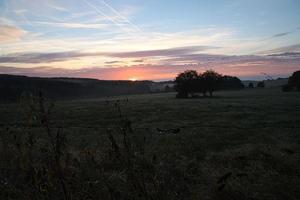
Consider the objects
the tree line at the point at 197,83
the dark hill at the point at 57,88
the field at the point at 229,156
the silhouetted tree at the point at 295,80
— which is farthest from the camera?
the dark hill at the point at 57,88

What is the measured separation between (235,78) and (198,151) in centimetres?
13985

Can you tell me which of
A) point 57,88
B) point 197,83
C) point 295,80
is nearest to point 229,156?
point 197,83

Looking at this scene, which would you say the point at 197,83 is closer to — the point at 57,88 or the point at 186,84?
the point at 186,84

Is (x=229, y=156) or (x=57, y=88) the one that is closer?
(x=229, y=156)

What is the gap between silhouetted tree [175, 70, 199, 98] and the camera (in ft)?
271

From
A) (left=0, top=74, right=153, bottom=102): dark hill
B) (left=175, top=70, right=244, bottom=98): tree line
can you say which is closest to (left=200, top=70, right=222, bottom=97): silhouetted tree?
(left=175, top=70, right=244, bottom=98): tree line

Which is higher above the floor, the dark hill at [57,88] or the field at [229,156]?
the dark hill at [57,88]

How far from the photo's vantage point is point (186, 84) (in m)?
83.6

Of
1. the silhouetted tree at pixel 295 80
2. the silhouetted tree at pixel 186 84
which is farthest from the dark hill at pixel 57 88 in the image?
the silhouetted tree at pixel 295 80

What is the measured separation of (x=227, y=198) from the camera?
7793 millimetres

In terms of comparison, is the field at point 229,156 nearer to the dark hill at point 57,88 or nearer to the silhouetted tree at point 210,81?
the silhouetted tree at point 210,81

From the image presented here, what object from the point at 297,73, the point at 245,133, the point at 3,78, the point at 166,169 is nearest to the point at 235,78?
the point at 297,73

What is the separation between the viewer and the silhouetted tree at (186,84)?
82.7 meters

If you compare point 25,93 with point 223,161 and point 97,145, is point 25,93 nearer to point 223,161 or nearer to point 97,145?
point 223,161
